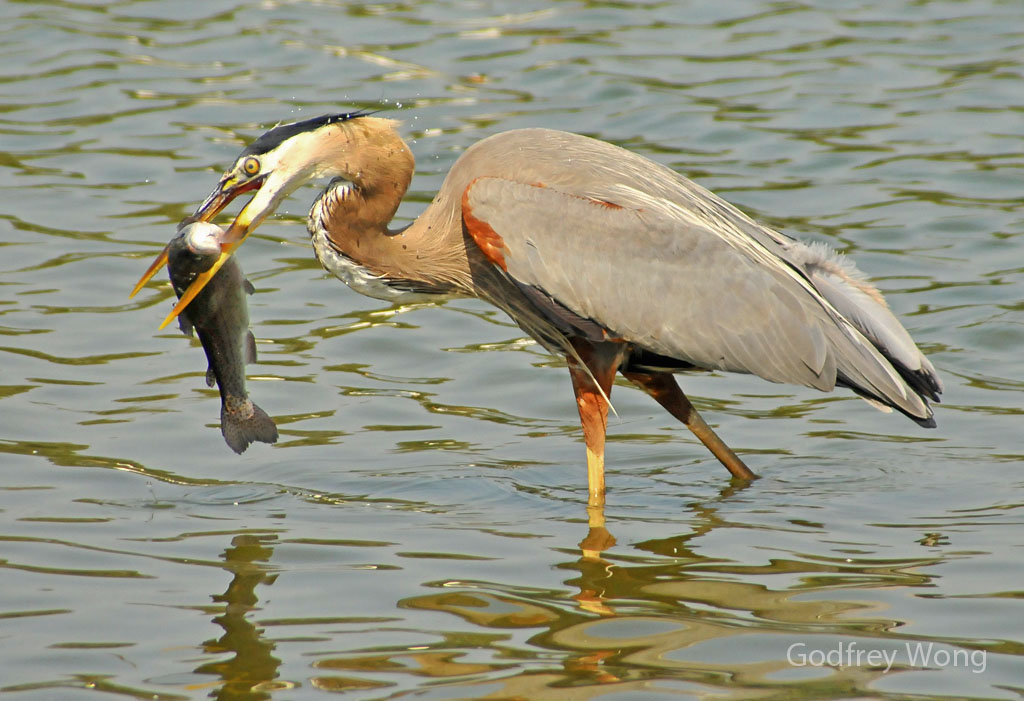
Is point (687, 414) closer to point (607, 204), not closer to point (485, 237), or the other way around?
point (607, 204)

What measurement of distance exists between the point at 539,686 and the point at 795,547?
1753 millimetres

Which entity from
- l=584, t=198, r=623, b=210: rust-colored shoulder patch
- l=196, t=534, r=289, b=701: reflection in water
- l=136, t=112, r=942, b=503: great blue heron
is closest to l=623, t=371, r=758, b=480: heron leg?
l=136, t=112, r=942, b=503: great blue heron

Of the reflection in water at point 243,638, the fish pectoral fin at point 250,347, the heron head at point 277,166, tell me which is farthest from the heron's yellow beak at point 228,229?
the reflection in water at point 243,638

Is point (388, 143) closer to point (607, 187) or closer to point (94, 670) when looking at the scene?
point (607, 187)

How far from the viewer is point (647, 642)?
5.32m

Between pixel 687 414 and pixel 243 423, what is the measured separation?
7.28 feet

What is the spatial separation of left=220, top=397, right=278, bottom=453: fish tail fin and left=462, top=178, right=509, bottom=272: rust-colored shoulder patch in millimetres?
1233

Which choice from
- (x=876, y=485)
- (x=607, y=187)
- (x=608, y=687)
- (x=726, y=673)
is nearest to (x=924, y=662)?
(x=726, y=673)

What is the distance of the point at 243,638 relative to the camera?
5.34 m

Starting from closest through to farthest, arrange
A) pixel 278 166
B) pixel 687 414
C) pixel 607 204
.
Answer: pixel 607 204 < pixel 278 166 < pixel 687 414

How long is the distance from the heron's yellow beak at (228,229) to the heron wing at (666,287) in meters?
0.99

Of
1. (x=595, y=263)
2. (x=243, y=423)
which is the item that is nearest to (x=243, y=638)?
(x=243, y=423)

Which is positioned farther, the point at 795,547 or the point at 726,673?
the point at 795,547

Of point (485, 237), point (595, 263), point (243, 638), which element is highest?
point (485, 237)
